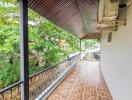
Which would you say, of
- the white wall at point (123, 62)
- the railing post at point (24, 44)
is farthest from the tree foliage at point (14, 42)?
the white wall at point (123, 62)

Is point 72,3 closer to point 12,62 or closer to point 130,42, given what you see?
point 130,42

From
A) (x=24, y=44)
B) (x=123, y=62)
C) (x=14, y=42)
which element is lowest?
(x=123, y=62)

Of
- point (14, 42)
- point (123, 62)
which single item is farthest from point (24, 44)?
point (14, 42)

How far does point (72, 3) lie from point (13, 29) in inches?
81.7

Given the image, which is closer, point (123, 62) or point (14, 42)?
point (123, 62)

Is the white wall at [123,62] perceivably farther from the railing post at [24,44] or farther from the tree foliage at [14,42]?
the tree foliage at [14,42]

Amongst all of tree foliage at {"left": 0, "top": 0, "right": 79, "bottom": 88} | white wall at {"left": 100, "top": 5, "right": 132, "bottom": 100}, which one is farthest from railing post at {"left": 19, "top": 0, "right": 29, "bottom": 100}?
tree foliage at {"left": 0, "top": 0, "right": 79, "bottom": 88}

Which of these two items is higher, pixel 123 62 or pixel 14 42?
pixel 14 42

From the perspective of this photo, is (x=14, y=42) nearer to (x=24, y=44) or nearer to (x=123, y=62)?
(x=24, y=44)

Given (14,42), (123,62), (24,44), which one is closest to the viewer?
(24,44)

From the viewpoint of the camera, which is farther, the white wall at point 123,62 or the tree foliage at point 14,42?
the tree foliage at point 14,42

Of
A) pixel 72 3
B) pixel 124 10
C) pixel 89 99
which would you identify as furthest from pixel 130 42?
pixel 89 99

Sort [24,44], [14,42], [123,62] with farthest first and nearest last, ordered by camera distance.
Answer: [14,42] < [123,62] < [24,44]

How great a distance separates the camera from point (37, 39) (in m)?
5.38
